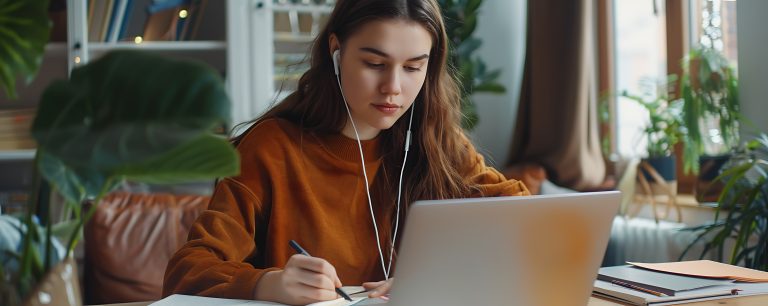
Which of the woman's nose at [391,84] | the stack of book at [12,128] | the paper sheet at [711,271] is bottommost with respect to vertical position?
the paper sheet at [711,271]

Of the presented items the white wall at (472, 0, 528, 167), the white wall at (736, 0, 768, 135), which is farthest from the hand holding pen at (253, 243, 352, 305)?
the white wall at (472, 0, 528, 167)

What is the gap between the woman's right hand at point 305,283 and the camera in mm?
1166

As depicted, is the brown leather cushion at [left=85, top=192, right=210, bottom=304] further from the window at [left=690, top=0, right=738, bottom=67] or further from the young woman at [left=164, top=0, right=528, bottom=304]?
the window at [left=690, top=0, right=738, bottom=67]

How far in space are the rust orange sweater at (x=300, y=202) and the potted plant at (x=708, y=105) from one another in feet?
4.16

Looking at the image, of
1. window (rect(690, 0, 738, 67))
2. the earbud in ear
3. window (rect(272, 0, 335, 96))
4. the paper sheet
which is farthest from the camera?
window (rect(272, 0, 335, 96))

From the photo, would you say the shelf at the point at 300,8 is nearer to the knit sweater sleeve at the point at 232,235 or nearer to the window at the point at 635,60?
the window at the point at 635,60

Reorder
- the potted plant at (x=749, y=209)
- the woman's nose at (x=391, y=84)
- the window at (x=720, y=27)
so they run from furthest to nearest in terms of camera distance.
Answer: the window at (x=720, y=27), the potted plant at (x=749, y=209), the woman's nose at (x=391, y=84)

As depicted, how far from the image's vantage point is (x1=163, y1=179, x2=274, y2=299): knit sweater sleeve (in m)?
1.27

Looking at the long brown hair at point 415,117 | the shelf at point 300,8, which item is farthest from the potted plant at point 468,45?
the long brown hair at point 415,117

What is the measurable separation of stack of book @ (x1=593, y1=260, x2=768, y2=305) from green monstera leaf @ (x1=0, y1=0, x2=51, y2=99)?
0.94 m

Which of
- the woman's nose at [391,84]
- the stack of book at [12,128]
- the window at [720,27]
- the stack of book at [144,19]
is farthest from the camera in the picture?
the stack of book at [144,19]

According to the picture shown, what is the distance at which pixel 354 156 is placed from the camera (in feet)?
5.57

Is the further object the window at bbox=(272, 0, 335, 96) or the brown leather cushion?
the window at bbox=(272, 0, 335, 96)

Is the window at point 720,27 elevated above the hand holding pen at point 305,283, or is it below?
above
